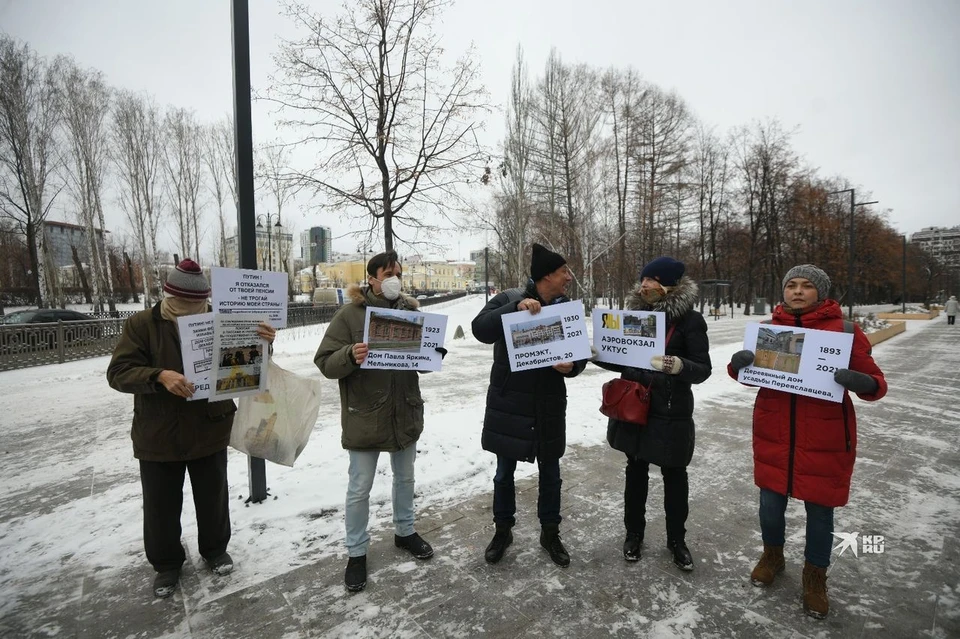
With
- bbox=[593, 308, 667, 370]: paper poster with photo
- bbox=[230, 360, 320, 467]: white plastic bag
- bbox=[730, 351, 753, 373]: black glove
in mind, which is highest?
bbox=[593, 308, 667, 370]: paper poster with photo

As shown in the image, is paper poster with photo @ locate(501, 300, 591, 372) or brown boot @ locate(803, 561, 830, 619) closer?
Result: brown boot @ locate(803, 561, 830, 619)

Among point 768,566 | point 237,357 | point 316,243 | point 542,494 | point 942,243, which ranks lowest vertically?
point 768,566

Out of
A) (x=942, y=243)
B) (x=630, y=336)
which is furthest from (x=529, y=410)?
(x=942, y=243)

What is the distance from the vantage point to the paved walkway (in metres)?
2.49

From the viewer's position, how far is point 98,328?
14.1m

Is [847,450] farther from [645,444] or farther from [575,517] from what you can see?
[575,517]

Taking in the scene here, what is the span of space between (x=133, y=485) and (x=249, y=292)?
9.91ft

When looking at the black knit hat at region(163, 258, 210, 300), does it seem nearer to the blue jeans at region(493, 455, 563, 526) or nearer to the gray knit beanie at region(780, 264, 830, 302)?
the blue jeans at region(493, 455, 563, 526)

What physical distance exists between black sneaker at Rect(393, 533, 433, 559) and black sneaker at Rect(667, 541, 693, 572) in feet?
5.47

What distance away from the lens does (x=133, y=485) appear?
449 cm

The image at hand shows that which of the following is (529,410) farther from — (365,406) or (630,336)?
(365,406)

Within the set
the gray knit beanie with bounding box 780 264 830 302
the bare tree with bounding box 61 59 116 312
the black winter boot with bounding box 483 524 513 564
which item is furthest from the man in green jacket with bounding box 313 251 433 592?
the bare tree with bounding box 61 59 116 312

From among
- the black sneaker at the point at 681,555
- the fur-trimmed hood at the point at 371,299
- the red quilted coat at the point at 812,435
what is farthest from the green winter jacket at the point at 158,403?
the red quilted coat at the point at 812,435

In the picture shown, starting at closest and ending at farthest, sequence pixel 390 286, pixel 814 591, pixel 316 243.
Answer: pixel 814 591 < pixel 390 286 < pixel 316 243
